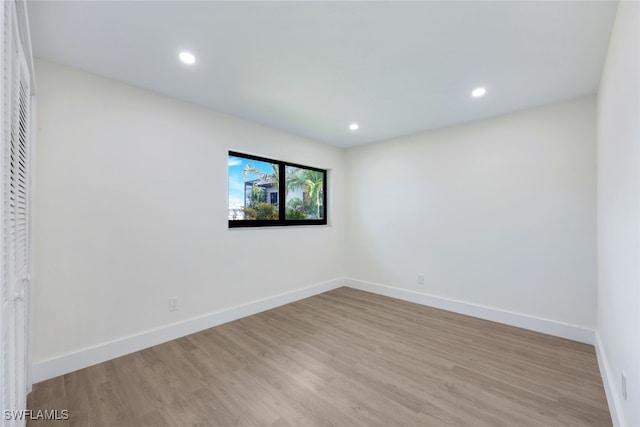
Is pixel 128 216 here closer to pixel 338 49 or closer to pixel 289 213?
pixel 289 213

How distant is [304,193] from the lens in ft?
13.8

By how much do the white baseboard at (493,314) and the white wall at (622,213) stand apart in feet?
2.17

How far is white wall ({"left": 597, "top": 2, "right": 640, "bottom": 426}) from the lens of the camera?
3.94 feet

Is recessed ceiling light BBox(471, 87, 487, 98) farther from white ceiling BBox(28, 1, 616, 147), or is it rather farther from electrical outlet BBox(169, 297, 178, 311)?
electrical outlet BBox(169, 297, 178, 311)

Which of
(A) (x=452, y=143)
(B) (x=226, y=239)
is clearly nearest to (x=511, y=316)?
(A) (x=452, y=143)

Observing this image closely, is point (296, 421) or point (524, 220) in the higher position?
point (524, 220)

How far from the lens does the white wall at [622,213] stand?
1200 mm

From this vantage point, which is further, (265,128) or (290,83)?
(265,128)

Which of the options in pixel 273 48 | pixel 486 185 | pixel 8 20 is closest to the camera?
pixel 8 20

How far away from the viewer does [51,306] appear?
2.04 metres

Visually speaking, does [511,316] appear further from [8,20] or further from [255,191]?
[8,20]

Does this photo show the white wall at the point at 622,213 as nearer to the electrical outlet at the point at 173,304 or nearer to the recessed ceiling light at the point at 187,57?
the recessed ceiling light at the point at 187,57

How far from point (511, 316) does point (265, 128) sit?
12.0 feet

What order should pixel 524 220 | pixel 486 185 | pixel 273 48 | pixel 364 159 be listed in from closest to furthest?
1. pixel 273 48
2. pixel 524 220
3. pixel 486 185
4. pixel 364 159
